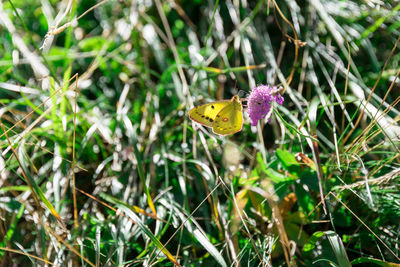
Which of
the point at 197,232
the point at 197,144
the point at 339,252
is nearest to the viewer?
the point at 339,252

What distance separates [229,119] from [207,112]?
0.06 m

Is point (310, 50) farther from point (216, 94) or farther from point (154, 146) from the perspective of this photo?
point (154, 146)

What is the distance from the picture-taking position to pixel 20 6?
1.78 meters

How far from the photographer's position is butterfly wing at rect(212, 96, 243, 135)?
914mm

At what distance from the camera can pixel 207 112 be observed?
36.9 inches

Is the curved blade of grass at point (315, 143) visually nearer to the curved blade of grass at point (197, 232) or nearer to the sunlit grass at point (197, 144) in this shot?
the sunlit grass at point (197, 144)

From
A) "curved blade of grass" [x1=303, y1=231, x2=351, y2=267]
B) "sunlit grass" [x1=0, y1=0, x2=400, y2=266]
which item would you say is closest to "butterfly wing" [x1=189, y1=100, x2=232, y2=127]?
"sunlit grass" [x1=0, y1=0, x2=400, y2=266]

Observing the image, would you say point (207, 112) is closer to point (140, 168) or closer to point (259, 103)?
point (259, 103)

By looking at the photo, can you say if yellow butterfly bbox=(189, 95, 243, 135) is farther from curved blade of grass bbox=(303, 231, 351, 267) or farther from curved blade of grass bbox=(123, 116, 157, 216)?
curved blade of grass bbox=(303, 231, 351, 267)

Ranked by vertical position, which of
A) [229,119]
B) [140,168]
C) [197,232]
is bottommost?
[197,232]

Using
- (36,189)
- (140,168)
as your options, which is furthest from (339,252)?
(36,189)

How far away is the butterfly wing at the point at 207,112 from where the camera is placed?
92cm

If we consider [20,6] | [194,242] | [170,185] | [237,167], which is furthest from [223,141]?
[20,6]

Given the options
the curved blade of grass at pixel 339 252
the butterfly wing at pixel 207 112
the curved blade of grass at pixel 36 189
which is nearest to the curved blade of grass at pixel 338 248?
the curved blade of grass at pixel 339 252
